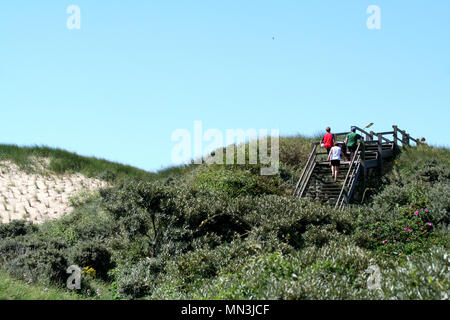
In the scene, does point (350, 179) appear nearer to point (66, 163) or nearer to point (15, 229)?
point (15, 229)

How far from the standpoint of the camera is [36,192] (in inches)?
918

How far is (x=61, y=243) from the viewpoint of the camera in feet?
45.1

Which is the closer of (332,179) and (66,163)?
(332,179)

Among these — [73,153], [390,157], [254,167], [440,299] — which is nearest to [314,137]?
[390,157]

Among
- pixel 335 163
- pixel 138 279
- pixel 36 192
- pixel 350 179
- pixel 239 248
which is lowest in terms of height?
pixel 36 192

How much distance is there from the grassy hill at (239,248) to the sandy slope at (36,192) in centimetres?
324

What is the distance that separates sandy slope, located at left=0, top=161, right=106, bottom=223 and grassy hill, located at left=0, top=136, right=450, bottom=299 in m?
3.24

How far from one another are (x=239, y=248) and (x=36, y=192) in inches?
634

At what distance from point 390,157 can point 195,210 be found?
48.2ft

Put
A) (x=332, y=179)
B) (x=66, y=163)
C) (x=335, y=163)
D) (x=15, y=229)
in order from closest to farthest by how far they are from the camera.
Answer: (x=15, y=229) < (x=335, y=163) < (x=332, y=179) < (x=66, y=163)

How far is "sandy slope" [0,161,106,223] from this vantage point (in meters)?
21.3

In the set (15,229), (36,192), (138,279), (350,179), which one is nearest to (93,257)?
(138,279)

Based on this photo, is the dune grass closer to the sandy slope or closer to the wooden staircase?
the sandy slope

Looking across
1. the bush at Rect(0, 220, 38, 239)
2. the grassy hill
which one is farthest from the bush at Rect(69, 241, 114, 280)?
the bush at Rect(0, 220, 38, 239)
